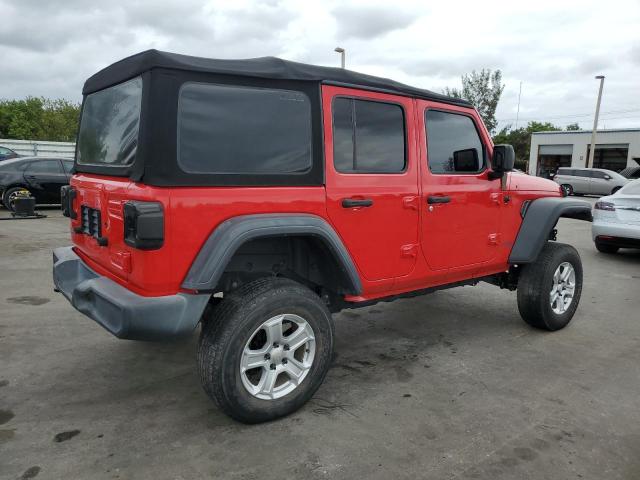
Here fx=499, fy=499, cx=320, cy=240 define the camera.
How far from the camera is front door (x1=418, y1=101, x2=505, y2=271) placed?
11.8 ft

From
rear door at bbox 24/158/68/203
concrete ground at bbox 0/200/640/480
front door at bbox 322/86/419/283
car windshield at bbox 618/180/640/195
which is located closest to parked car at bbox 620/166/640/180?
car windshield at bbox 618/180/640/195

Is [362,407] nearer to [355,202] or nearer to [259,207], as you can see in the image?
[355,202]

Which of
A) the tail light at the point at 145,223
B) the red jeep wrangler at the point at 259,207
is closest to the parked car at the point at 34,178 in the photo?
the red jeep wrangler at the point at 259,207

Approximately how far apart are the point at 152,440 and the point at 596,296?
524cm

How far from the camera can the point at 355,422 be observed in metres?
2.89

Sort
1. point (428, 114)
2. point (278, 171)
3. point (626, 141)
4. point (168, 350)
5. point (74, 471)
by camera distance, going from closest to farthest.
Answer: point (74, 471), point (278, 171), point (428, 114), point (168, 350), point (626, 141)

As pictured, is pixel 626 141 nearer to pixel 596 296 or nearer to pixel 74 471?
pixel 596 296

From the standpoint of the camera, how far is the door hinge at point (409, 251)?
3.44 meters

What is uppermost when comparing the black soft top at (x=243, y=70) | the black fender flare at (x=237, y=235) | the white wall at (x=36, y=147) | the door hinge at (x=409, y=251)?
the white wall at (x=36, y=147)

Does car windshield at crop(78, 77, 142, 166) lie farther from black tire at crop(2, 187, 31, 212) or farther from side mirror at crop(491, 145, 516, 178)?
black tire at crop(2, 187, 31, 212)

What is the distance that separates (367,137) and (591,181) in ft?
76.8

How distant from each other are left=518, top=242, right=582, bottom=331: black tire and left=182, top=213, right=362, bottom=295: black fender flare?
2.28 metres

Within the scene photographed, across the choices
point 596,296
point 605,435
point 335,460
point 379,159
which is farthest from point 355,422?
point 596,296

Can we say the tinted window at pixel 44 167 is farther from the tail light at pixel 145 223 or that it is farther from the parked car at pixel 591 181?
the parked car at pixel 591 181
